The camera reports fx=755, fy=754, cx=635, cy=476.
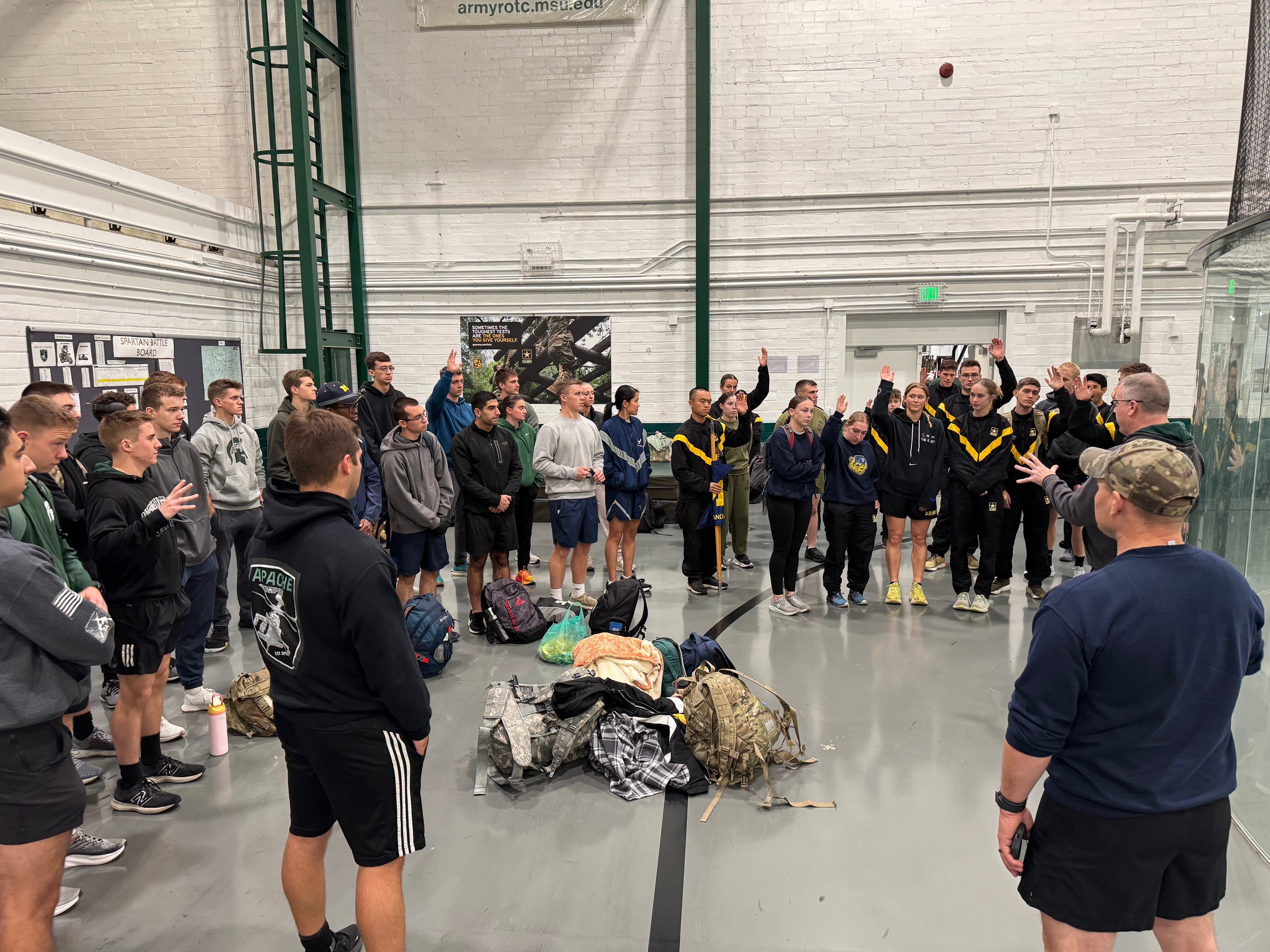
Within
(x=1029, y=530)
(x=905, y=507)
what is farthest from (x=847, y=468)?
(x=1029, y=530)

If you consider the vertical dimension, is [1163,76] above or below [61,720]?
above

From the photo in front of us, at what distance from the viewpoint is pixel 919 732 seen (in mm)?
4082

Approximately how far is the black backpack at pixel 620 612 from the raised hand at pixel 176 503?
2.63 metres

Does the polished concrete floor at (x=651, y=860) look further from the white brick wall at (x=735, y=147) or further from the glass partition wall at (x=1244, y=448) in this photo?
the white brick wall at (x=735, y=147)

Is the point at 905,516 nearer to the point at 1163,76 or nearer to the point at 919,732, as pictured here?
the point at 919,732

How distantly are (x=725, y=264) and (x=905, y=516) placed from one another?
203 inches

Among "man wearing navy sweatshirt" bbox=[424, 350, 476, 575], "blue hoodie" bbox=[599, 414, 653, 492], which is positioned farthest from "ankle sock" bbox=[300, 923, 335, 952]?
"man wearing navy sweatshirt" bbox=[424, 350, 476, 575]

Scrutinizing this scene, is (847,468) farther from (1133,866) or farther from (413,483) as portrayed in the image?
(1133,866)

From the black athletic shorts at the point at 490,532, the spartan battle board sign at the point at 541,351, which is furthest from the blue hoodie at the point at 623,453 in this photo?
the spartan battle board sign at the point at 541,351

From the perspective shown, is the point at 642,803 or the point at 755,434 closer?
the point at 642,803

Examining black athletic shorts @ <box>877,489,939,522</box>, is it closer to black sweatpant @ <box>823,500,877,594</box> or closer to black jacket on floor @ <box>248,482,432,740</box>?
black sweatpant @ <box>823,500,877,594</box>

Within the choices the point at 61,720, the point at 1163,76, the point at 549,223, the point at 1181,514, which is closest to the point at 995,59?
the point at 1163,76

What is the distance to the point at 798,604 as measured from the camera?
19.7ft

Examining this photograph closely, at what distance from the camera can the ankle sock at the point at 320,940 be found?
2369 millimetres
